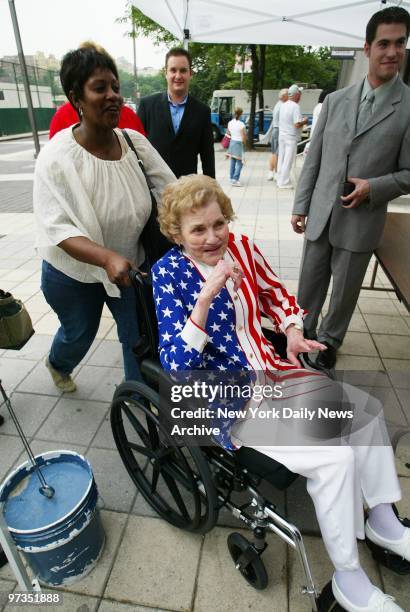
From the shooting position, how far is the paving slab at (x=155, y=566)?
139 cm

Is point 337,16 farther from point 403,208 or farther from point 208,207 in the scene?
point 208,207

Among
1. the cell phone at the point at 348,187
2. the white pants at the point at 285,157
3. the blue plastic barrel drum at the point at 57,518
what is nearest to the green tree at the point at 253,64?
the white pants at the point at 285,157

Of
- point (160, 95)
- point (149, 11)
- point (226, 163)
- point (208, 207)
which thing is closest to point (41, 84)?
point (226, 163)

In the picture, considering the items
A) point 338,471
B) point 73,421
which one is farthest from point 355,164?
point 73,421

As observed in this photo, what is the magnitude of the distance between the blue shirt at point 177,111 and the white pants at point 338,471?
8.04ft

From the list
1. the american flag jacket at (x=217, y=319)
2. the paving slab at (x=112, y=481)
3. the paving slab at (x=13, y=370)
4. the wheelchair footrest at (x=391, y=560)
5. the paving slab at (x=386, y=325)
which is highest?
the american flag jacket at (x=217, y=319)

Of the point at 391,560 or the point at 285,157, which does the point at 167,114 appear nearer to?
the point at 391,560

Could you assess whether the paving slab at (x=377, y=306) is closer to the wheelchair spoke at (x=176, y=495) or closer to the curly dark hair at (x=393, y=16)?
the curly dark hair at (x=393, y=16)

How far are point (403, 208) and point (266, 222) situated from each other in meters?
2.31

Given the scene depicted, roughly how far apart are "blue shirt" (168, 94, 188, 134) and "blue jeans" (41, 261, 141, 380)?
1.68 meters

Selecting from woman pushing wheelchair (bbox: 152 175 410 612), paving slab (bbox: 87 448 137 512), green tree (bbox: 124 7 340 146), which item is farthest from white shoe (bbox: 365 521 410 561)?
green tree (bbox: 124 7 340 146)

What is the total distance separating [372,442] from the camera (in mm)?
1277

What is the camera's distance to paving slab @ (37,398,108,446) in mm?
2066

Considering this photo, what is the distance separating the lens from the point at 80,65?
1.34m
